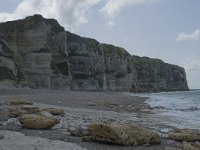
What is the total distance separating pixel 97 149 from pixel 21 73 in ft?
215

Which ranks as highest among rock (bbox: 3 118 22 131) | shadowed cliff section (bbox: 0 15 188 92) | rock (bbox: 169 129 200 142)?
shadowed cliff section (bbox: 0 15 188 92)

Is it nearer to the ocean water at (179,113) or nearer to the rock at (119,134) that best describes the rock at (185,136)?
the rock at (119,134)

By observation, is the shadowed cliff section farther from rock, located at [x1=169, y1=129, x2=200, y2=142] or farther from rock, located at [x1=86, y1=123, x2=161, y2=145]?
rock, located at [x1=86, y1=123, x2=161, y2=145]

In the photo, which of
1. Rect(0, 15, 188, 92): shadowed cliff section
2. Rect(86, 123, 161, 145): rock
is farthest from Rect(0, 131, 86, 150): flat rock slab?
Rect(0, 15, 188, 92): shadowed cliff section

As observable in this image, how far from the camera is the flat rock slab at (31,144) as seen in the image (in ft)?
33.1

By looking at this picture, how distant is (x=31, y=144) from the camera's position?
1059cm

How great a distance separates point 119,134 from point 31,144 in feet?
8.34

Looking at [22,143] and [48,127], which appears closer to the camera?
[22,143]

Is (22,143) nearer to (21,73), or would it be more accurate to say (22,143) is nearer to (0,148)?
(0,148)

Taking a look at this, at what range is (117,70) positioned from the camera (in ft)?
463

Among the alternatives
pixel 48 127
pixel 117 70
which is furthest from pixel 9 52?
pixel 117 70

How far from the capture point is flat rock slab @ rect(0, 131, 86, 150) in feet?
33.1

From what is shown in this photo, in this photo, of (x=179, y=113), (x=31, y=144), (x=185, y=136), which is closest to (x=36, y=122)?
(x=31, y=144)

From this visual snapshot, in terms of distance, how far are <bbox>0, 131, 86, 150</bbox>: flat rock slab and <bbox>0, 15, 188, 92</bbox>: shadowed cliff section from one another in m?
55.4
